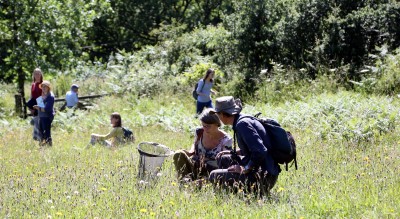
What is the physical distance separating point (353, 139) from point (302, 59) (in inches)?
345

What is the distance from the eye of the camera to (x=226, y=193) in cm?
668

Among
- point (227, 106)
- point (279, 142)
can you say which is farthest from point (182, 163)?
point (279, 142)

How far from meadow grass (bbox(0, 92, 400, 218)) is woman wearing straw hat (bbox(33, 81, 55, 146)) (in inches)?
13.2

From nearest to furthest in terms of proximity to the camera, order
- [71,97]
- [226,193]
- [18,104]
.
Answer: [226,193] → [71,97] → [18,104]

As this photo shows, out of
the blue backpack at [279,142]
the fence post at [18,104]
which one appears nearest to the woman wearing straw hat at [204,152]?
the blue backpack at [279,142]

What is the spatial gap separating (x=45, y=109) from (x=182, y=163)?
17.4ft

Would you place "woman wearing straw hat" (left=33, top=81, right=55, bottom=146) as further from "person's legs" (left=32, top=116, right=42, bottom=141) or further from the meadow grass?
the meadow grass

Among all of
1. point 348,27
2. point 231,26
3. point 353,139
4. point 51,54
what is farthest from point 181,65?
point 353,139

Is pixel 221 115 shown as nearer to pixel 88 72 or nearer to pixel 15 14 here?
pixel 15 14

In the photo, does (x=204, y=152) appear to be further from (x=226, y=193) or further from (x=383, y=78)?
(x=383, y=78)

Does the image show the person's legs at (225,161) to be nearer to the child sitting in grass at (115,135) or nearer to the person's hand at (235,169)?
the person's hand at (235,169)

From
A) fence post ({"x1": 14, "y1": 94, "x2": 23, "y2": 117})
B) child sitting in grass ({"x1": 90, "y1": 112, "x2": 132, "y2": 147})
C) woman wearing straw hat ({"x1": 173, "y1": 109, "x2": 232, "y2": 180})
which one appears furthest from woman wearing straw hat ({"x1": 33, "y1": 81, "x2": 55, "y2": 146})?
fence post ({"x1": 14, "y1": 94, "x2": 23, "y2": 117})

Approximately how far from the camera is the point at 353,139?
9.89 m

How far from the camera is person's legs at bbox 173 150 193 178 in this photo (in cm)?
740
